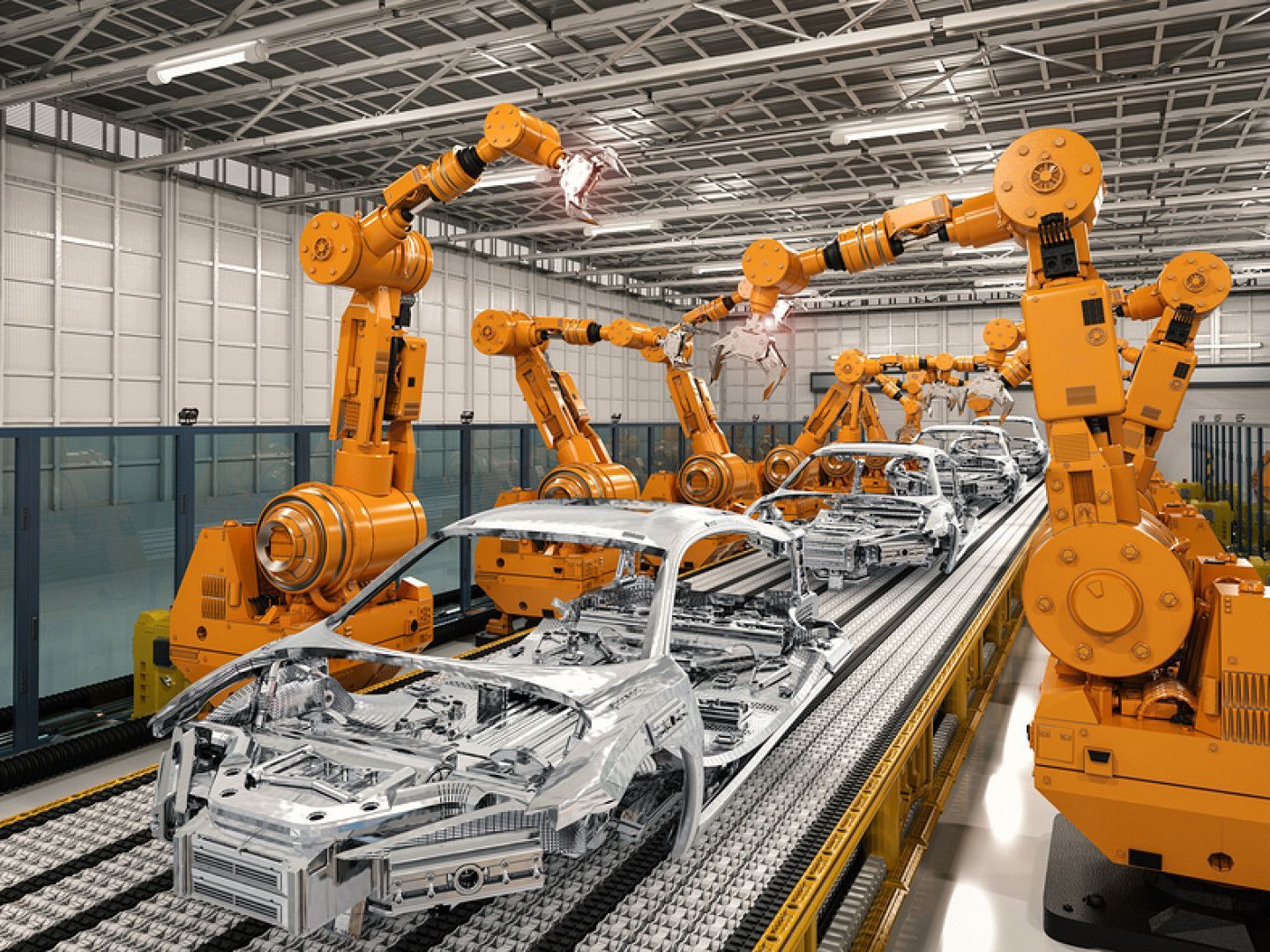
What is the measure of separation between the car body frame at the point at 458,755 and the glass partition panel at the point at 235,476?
12.3 metres

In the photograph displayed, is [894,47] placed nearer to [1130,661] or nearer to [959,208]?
[959,208]

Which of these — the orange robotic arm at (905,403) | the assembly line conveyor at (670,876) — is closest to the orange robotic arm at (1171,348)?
the assembly line conveyor at (670,876)

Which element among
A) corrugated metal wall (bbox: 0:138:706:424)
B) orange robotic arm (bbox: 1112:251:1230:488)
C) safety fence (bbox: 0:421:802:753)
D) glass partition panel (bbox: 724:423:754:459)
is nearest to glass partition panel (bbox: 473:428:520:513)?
safety fence (bbox: 0:421:802:753)

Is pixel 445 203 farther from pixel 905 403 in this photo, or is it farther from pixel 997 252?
pixel 997 252

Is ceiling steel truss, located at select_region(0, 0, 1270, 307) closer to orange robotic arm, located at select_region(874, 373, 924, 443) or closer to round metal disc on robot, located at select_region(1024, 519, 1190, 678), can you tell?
orange robotic arm, located at select_region(874, 373, 924, 443)

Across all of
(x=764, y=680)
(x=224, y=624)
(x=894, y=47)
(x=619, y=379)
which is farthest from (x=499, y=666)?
(x=619, y=379)

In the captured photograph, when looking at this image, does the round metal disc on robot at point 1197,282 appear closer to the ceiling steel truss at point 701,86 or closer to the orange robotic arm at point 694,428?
the ceiling steel truss at point 701,86

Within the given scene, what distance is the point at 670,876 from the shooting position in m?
3.28

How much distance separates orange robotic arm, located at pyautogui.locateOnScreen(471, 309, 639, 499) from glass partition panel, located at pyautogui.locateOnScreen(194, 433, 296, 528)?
25.0ft

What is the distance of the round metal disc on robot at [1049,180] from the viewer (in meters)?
3.70

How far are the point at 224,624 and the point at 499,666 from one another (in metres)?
3.39

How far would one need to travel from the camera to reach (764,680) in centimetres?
463

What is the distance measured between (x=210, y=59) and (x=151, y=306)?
655cm

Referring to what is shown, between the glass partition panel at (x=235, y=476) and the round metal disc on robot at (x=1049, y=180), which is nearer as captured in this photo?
the round metal disc on robot at (x=1049, y=180)
